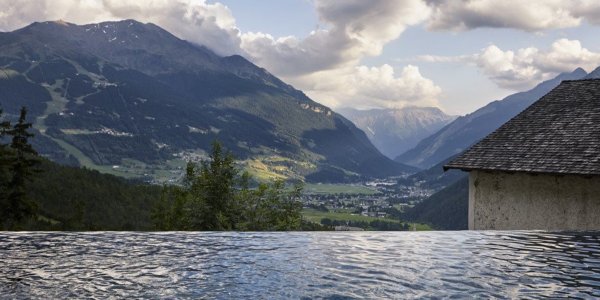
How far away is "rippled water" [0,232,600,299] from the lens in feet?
28.5

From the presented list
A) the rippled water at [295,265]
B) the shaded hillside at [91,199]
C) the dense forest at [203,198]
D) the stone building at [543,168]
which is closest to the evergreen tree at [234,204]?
the dense forest at [203,198]

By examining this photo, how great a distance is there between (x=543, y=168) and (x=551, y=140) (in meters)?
2.41

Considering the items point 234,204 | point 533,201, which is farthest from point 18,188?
→ point 533,201

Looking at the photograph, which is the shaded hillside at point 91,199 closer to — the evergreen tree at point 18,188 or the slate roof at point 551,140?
the evergreen tree at point 18,188

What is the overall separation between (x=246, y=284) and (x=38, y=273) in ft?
12.6

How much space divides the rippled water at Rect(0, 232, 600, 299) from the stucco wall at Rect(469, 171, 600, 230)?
7.87m

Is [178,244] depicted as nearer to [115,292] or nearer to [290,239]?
[290,239]

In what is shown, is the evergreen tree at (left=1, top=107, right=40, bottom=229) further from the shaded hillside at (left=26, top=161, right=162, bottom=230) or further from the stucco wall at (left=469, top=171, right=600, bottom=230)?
the stucco wall at (left=469, top=171, right=600, bottom=230)

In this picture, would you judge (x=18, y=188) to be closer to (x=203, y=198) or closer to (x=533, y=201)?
(x=203, y=198)

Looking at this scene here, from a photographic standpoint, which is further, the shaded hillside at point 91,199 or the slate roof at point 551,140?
the shaded hillside at point 91,199

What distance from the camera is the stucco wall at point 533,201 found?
22.0 metres

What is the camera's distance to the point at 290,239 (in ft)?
46.8

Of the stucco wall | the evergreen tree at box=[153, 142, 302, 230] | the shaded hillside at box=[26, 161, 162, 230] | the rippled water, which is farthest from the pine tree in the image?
Result: the stucco wall

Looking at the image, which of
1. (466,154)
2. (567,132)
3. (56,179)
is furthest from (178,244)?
(56,179)
